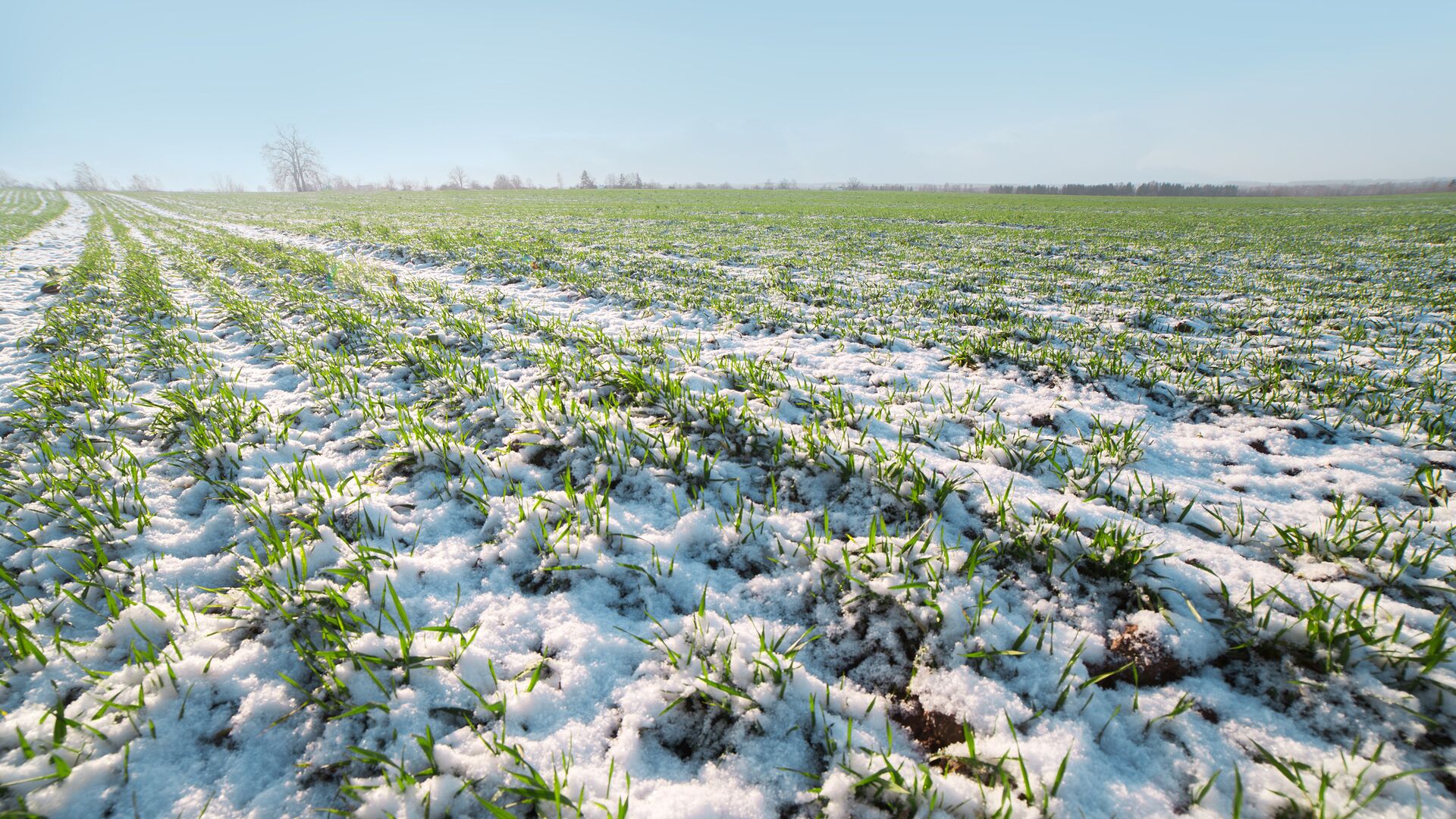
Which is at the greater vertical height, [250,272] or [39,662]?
[250,272]

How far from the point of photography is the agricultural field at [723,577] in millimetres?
1522

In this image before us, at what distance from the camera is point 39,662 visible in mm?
1769

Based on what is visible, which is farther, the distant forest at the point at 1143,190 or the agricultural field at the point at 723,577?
the distant forest at the point at 1143,190

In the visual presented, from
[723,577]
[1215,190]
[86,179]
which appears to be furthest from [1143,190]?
[86,179]

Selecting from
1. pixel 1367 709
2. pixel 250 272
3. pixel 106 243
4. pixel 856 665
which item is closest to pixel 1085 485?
pixel 1367 709

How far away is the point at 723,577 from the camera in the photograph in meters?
2.27

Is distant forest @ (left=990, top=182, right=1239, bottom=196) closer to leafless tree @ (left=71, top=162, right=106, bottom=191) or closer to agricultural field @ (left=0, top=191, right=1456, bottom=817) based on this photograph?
agricultural field @ (left=0, top=191, right=1456, bottom=817)

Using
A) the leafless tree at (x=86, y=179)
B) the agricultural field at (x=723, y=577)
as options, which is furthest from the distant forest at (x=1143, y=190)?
the leafless tree at (x=86, y=179)

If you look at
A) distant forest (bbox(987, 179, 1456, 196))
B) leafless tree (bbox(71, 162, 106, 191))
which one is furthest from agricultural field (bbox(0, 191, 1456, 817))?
leafless tree (bbox(71, 162, 106, 191))

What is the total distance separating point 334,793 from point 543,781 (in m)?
0.60

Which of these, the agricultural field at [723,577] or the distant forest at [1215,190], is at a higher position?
the distant forest at [1215,190]

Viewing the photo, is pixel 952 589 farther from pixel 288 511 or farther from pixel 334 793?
pixel 288 511

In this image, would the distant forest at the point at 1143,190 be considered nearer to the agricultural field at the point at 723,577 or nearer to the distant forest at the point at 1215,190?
the distant forest at the point at 1215,190

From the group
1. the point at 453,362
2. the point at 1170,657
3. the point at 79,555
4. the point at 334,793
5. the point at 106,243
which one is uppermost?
the point at 106,243
